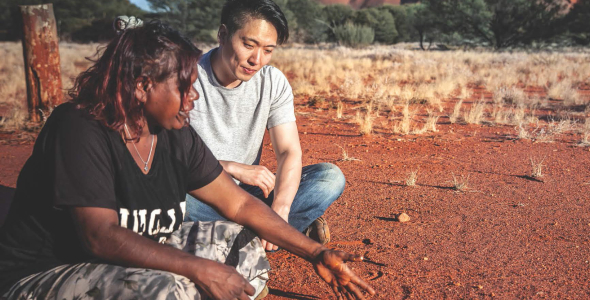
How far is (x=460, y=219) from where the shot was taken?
11.1 feet

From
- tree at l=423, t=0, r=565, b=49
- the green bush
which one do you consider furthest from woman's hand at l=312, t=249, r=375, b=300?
tree at l=423, t=0, r=565, b=49

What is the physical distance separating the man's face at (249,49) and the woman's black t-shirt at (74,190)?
817 mm

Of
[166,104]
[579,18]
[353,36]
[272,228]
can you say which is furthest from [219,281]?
[579,18]

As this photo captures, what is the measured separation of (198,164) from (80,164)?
500 mm

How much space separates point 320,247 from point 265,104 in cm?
104

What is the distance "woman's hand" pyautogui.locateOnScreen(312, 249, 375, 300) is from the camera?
174 cm

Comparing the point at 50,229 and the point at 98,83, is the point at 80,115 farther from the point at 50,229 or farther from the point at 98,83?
the point at 50,229

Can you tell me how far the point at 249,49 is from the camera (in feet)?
8.20

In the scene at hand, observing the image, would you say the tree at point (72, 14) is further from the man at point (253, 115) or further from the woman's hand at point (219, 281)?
the woman's hand at point (219, 281)

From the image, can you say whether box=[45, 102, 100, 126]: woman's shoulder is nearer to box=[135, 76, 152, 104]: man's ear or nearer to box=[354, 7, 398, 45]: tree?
box=[135, 76, 152, 104]: man's ear

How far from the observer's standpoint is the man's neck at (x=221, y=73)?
256 cm

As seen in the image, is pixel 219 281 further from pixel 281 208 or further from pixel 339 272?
pixel 281 208

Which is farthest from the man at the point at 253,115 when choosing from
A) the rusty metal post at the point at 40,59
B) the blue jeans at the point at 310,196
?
the rusty metal post at the point at 40,59

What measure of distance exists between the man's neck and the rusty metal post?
439 cm
